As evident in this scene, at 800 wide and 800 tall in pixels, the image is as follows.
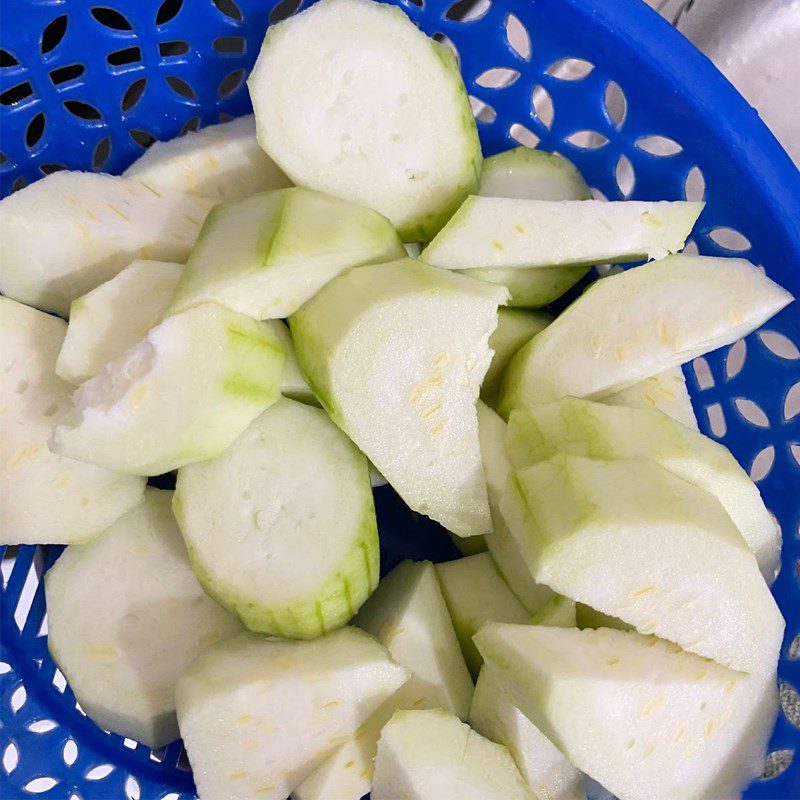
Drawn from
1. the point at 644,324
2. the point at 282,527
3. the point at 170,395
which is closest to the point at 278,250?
the point at 170,395

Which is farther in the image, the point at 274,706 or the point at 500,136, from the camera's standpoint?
the point at 500,136

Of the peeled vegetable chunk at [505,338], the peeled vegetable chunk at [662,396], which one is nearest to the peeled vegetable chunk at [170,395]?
the peeled vegetable chunk at [505,338]

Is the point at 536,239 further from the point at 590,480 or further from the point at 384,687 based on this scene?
the point at 384,687

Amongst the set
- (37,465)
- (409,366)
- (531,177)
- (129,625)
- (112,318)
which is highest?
(531,177)

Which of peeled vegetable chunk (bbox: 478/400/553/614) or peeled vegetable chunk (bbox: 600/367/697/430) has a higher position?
peeled vegetable chunk (bbox: 600/367/697/430)

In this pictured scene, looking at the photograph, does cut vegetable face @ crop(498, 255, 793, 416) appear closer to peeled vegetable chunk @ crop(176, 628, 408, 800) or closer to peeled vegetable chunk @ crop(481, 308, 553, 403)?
peeled vegetable chunk @ crop(481, 308, 553, 403)

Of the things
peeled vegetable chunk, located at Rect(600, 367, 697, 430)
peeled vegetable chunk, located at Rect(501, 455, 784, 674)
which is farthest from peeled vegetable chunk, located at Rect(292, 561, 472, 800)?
peeled vegetable chunk, located at Rect(600, 367, 697, 430)

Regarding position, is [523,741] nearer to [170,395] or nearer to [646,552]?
[646,552]
